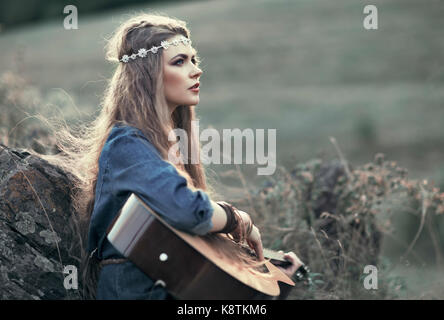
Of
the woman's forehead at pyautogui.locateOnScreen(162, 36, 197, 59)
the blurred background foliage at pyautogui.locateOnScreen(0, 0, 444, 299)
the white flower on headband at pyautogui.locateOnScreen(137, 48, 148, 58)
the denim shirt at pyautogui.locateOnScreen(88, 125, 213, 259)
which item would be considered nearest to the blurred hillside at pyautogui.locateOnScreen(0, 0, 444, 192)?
the blurred background foliage at pyautogui.locateOnScreen(0, 0, 444, 299)

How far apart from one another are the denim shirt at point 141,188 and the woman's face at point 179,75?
0.31 meters

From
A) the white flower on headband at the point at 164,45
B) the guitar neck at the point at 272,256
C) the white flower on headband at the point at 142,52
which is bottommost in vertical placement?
the guitar neck at the point at 272,256

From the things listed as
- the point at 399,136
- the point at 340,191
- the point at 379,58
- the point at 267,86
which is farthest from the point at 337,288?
the point at 379,58

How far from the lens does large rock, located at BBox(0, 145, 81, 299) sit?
226 centimetres

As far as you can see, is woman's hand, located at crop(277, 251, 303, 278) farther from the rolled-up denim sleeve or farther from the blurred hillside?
the blurred hillside

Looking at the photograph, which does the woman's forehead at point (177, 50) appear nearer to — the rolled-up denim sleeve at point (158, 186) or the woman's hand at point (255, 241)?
the rolled-up denim sleeve at point (158, 186)

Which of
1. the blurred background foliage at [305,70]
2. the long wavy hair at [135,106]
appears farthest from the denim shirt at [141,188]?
the blurred background foliage at [305,70]

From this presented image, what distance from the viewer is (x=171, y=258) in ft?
6.21

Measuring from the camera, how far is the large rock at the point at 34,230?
89.0 inches

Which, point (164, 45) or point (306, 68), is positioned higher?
point (306, 68)

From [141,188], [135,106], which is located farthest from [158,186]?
[135,106]

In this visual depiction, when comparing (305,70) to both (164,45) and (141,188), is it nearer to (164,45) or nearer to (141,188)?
(164,45)

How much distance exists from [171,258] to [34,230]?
32.2 inches

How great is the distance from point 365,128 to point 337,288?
30.6 feet
